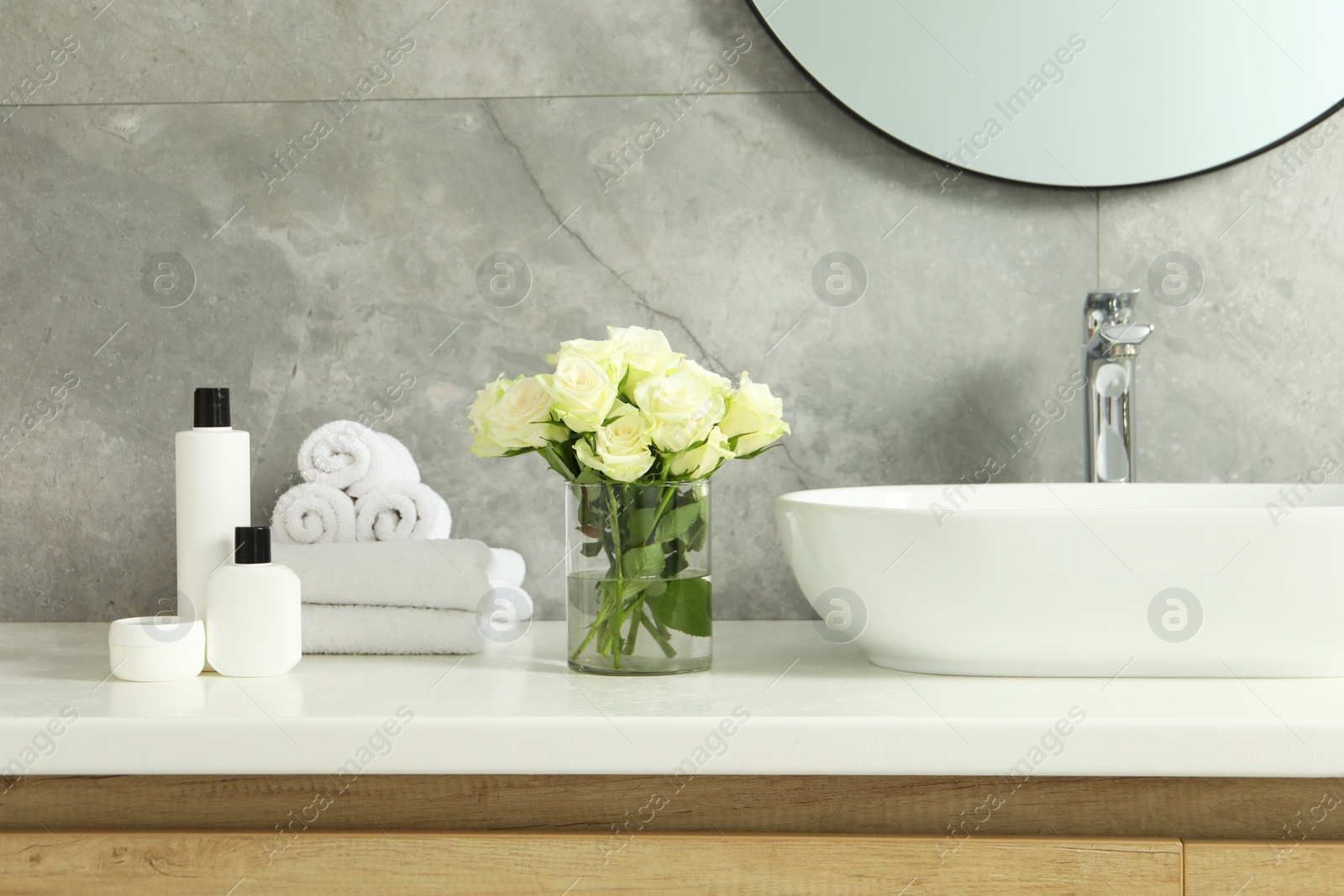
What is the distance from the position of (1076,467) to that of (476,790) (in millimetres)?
726

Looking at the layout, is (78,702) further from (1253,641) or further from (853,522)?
(1253,641)

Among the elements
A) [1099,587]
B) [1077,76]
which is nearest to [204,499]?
[1099,587]

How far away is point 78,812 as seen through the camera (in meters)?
0.64

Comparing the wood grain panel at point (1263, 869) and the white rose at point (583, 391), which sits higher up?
the white rose at point (583, 391)

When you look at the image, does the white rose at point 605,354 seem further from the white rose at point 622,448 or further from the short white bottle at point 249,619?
the short white bottle at point 249,619

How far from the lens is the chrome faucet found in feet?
3.25

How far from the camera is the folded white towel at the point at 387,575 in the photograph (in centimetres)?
84

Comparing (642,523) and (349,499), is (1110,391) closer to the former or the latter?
(642,523)

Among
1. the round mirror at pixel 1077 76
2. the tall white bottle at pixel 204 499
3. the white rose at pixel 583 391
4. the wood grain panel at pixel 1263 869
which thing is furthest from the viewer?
the round mirror at pixel 1077 76

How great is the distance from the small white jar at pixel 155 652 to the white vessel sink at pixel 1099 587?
47cm

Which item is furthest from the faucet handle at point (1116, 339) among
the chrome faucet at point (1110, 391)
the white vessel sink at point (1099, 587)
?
the white vessel sink at point (1099, 587)

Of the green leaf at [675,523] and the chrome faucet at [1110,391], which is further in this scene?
the chrome faucet at [1110,391]

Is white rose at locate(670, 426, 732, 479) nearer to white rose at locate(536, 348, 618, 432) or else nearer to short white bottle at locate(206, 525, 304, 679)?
white rose at locate(536, 348, 618, 432)

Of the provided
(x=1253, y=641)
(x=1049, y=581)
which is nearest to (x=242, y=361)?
(x=1049, y=581)
